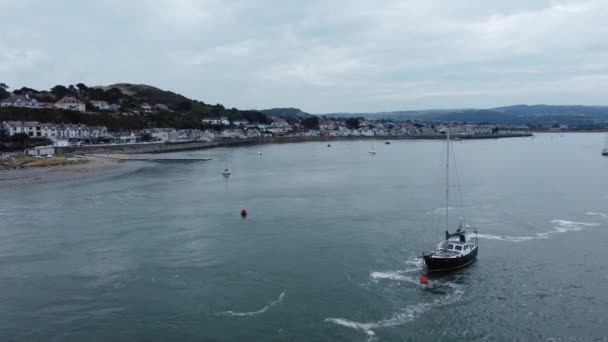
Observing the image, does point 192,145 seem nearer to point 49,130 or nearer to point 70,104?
point 49,130

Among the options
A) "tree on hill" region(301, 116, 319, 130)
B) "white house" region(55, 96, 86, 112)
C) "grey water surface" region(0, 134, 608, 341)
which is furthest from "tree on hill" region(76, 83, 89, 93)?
"grey water surface" region(0, 134, 608, 341)

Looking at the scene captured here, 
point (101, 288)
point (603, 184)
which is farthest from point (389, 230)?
point (603, 184)

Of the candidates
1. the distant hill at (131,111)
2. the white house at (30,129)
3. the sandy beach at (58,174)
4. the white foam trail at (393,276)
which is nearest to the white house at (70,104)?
the distant hill at (131,111)

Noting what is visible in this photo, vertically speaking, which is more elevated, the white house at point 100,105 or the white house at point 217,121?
the white house at point 100,105

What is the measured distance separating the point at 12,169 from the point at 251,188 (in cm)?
2213

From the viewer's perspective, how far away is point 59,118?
266ft

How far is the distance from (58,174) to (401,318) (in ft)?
124

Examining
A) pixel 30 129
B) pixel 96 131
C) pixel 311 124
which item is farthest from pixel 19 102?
pixel 311 124

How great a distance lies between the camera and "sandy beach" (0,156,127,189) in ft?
128

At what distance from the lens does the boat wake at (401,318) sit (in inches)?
515

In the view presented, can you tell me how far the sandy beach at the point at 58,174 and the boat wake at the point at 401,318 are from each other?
32157mm

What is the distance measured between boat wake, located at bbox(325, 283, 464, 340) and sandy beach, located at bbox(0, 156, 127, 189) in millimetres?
32157

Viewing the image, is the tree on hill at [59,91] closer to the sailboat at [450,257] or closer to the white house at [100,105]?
the white house at [100,105]

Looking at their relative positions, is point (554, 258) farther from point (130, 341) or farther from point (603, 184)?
point (603, 184)
